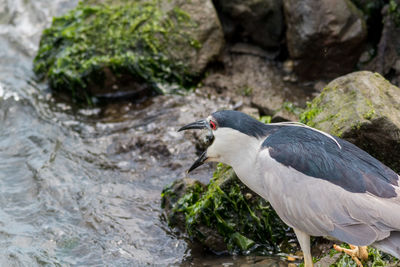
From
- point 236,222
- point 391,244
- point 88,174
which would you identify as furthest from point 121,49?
point 391,244

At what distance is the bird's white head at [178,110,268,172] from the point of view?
410 cm

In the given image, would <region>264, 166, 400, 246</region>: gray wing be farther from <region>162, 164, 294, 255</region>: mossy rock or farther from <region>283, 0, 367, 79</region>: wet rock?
<region>283, 0, 367, 79</region>: wet rock

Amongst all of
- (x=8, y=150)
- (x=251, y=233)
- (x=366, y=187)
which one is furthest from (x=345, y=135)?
(x=8, y=150)

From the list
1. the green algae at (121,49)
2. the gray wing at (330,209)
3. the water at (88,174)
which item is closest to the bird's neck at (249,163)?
the gray wing at (330,209)

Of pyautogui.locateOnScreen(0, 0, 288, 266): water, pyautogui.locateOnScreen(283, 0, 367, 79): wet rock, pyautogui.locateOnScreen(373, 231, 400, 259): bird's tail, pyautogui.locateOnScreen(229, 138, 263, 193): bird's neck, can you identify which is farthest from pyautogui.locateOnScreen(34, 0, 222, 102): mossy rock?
pyautogui.locateOnScreen(373, 231, 400, 259): bird's tail

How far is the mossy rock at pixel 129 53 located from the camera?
22.2 feet

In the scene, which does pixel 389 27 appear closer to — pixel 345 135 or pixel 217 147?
pixel 345 135

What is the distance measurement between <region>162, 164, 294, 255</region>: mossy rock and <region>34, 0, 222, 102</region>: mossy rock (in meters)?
2.56

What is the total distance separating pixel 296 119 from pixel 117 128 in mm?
2107

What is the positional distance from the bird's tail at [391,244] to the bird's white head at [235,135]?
1113 millimetres

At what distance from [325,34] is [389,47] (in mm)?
790

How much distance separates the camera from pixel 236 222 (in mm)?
4605

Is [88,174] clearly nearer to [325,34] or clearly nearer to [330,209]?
[330,209]

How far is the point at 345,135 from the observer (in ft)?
14.4
